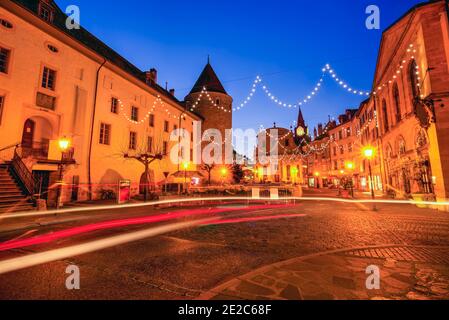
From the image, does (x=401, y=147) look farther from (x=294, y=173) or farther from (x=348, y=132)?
(x=294, y=173)

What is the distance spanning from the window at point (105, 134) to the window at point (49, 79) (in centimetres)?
450

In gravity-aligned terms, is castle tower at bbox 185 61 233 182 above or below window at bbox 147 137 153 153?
above

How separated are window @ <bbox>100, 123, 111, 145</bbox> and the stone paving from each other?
1935cm

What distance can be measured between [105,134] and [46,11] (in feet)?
31.6

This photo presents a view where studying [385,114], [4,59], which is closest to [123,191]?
[4,59]

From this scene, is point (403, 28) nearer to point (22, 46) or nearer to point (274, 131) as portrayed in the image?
point (22, 46)

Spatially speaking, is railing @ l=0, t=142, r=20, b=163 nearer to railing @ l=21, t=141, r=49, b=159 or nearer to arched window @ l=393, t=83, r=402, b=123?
railing @ l=21, t=141, r=49, b=159

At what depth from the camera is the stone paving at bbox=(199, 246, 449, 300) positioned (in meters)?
3.03

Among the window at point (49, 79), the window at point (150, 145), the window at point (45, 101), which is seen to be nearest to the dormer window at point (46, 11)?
the window at point (49, 79)

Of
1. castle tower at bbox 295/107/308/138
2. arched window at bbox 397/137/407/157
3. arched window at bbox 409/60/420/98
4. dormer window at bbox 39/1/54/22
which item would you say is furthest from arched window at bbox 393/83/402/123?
castle tower at bbox 295/107/308/138

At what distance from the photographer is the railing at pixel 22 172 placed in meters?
12.5

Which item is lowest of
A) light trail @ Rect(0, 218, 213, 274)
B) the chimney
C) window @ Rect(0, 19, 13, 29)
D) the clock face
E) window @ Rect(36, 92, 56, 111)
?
light trail @ Rect(0, 218, 213, 274)

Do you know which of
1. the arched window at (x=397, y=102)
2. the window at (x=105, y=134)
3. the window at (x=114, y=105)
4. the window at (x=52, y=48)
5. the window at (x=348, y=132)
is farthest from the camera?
the window at (x=348, y=132)

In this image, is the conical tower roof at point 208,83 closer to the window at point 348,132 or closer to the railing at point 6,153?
the window at point 348,132
